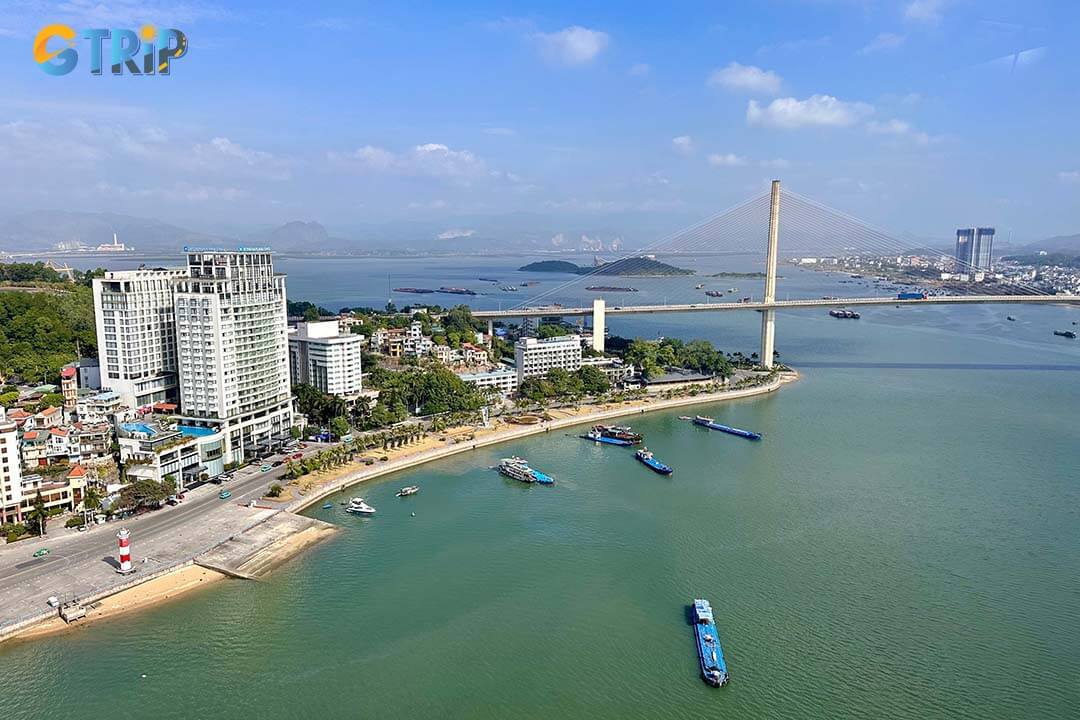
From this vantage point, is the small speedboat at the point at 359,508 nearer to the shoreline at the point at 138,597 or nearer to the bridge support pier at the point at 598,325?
the shoreline at the point at 138,597

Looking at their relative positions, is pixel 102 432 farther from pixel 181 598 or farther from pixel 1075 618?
pixel 1075 618

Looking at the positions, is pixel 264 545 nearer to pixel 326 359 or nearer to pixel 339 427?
pixel 339 427

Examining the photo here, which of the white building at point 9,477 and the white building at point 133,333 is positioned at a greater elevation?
the white building at point 133,333

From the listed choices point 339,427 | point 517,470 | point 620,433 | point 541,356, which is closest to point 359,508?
point 517,470

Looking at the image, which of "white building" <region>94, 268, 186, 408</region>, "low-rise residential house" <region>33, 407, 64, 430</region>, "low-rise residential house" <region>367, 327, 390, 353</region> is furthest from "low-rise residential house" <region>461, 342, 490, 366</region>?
"low-rise residential house" <region>33, 407, 64, 430</region>

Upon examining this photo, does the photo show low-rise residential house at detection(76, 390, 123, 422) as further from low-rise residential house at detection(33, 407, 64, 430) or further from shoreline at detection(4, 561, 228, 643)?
shoreline at detection(4, 561, 228, 643)

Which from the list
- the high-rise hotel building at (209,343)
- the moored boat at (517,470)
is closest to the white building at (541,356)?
the moored boat at (517,470)
